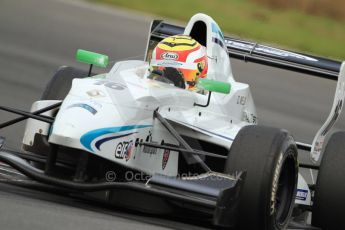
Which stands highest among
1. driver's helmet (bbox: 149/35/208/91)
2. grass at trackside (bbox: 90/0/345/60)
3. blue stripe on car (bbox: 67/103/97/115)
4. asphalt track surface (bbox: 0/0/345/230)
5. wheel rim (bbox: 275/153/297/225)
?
grass at trackside (bbox: 90/0/345/60)

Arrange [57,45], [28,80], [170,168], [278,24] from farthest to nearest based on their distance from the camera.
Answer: [278,24] < [57,45] < [28,80] < [170,168]

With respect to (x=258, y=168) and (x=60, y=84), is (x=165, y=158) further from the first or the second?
(x=60, y=84)

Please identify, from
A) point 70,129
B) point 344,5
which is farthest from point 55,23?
point 70,129

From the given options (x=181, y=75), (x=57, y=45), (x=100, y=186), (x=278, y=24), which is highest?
(x=278, y=24)

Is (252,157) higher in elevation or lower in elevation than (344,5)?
lower

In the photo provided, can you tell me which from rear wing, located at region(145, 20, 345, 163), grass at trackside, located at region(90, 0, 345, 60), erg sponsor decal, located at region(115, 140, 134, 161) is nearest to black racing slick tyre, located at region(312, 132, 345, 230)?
rear wing, located at region(145, 20, 345, 163)

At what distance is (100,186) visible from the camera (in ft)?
20.4

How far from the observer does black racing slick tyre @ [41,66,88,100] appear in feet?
26.9

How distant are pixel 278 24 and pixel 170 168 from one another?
32.9ft

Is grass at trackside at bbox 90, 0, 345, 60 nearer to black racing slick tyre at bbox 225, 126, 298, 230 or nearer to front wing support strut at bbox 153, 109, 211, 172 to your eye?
front wing support strut at bbox 153, 109, 211, 172

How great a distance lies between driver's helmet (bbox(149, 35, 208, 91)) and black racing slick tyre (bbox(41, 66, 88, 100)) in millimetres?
884

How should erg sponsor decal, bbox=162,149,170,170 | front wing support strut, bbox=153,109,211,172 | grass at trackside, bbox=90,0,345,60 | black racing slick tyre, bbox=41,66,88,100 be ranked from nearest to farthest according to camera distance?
1. front wing support strut, bbox=153,109,211,172
2. erg sponsor decal, bbox=162,149,170,170
3. black racing slick tyre, bbox=41,66,88,100
4. grass at trackside, bbox=90,0,345,60

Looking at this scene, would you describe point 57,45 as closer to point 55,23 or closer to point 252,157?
point 55,23

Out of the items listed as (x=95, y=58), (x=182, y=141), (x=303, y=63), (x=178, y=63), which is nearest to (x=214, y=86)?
(x=182, y=141)
